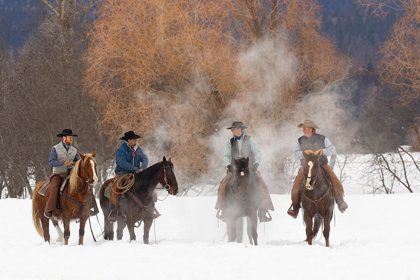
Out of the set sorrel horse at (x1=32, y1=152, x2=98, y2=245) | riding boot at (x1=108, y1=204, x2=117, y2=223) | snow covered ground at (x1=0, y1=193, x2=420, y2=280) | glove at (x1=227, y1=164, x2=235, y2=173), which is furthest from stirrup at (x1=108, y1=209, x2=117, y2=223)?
glove at (x1=227, y1=164, x2=235, y2=173)

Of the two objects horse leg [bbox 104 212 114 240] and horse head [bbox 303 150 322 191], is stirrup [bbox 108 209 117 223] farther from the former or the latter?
horse head [bbox 303 150 322 191]

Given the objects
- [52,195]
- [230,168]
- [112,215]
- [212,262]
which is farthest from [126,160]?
[212,262]

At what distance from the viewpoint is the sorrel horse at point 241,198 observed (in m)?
9.31

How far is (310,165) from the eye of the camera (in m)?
8.74

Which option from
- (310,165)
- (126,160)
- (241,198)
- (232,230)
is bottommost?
(232,230)

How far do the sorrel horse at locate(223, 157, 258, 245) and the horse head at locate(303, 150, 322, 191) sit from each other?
3.32 feet

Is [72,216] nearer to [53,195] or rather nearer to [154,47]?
[53,195]

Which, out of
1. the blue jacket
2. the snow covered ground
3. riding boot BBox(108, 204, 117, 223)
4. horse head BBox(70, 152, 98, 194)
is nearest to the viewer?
the snow covered ground

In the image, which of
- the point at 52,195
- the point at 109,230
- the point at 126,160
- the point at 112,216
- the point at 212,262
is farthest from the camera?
the point at 109,230

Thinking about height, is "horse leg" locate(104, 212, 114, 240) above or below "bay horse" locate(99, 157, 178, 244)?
below

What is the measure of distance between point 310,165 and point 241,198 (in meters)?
1.52

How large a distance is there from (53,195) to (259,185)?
3657 millimetres

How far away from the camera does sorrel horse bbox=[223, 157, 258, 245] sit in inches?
367

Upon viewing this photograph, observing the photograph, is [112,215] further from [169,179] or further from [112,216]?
[169,179]
